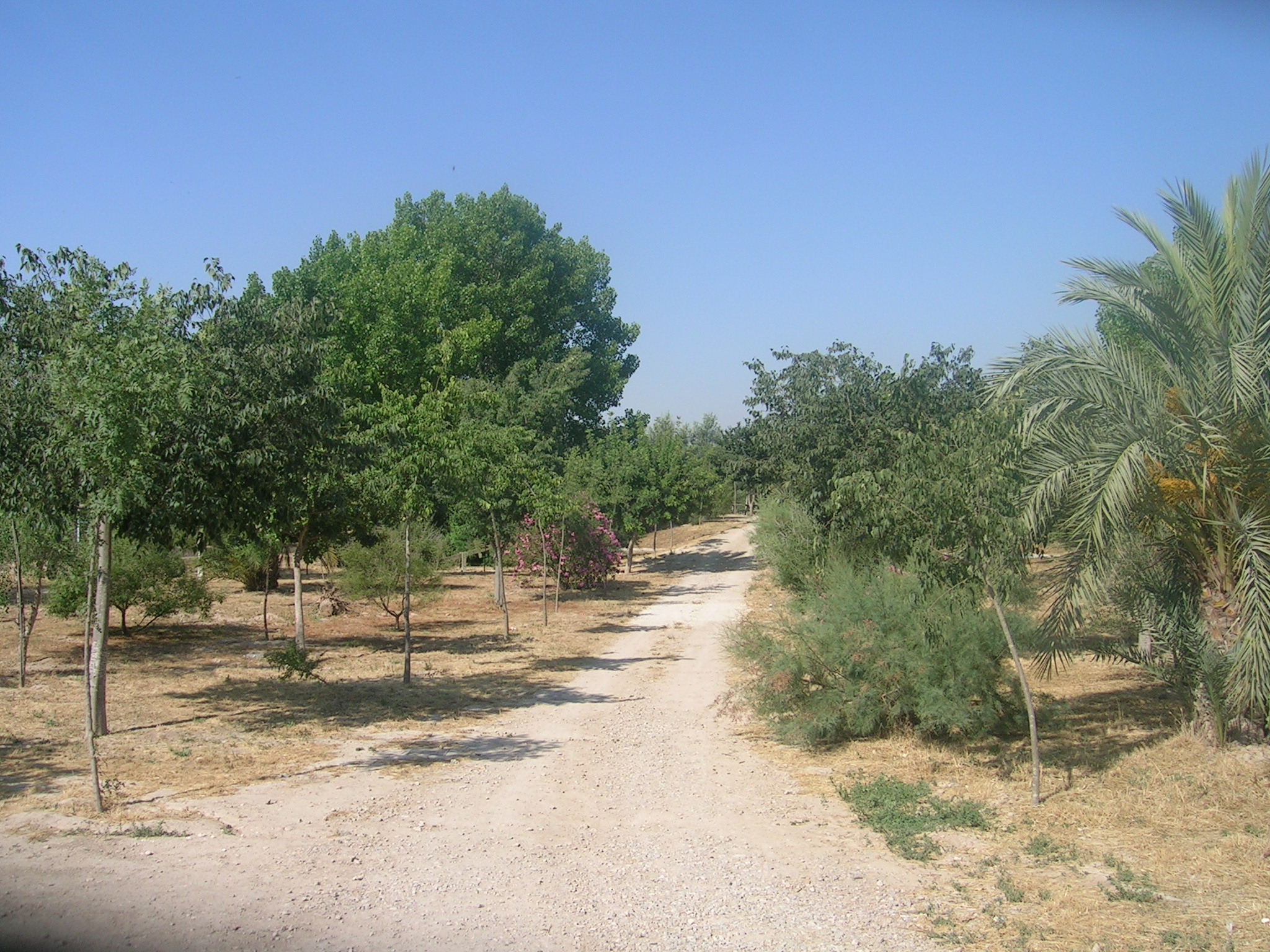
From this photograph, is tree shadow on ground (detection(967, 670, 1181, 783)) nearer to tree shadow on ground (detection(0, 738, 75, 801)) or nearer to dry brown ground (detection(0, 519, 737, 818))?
dry brown ground (detection(0, 519, 737, 818))

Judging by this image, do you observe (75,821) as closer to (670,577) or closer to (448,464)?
(448,464)

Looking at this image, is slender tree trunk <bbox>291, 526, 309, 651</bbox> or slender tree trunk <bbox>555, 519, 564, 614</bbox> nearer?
slender tree trunk <bbox>291, 526, 309, 651</bbox>

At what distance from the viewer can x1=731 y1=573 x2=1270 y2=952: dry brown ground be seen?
5.99m

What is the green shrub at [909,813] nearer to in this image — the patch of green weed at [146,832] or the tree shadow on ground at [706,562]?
the patch of green weed at [146,832]

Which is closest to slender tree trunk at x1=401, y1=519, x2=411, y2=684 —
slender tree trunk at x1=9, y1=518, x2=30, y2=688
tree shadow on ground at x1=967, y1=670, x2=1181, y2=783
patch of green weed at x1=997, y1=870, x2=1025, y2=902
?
slender tree trunk at x1=9, y1=518, x2=30, y2=688

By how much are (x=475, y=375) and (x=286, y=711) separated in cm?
2352

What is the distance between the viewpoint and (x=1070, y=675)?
15.3 m

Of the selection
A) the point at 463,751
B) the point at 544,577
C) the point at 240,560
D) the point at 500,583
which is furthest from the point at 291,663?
the point at 240,560

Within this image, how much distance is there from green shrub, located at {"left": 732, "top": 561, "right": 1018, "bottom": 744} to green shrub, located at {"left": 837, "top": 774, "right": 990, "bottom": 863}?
1171 mm

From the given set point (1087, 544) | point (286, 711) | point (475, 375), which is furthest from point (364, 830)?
point (475, 375)

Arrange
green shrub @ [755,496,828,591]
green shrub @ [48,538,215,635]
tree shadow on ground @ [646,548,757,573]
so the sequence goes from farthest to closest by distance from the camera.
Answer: tree shadow on ground @ [646,548,757,573]
green shrub @ [755,496,828,591]
green shrub @ [48,538,215,635]

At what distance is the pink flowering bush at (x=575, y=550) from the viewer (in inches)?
1090

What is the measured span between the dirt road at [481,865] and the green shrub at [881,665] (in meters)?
1.03

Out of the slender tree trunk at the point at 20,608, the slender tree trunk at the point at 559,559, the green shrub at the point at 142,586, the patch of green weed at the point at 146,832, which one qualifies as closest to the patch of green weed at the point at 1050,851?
the patch of green weed at the point at 146,832
